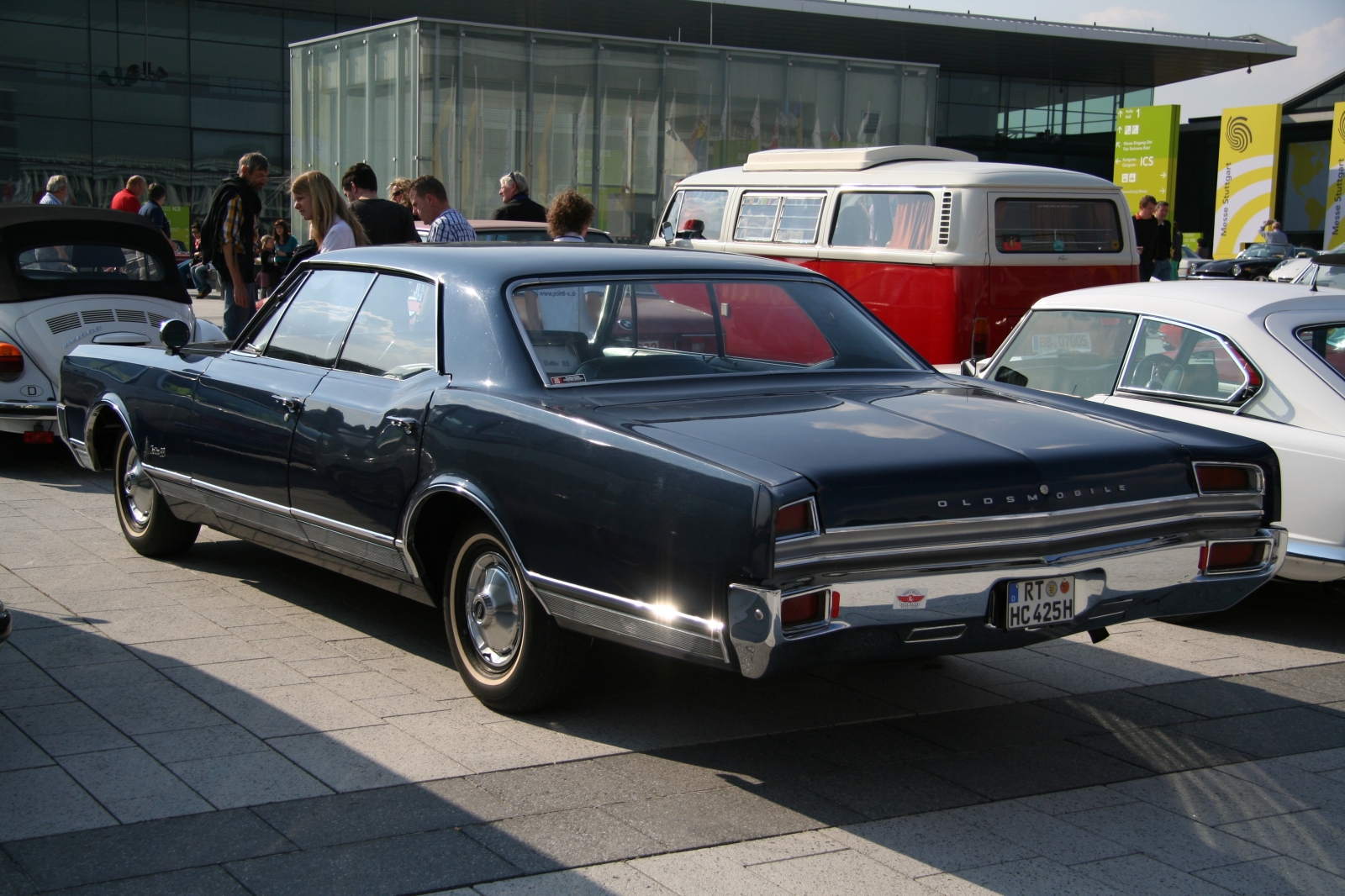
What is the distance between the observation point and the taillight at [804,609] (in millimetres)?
3627

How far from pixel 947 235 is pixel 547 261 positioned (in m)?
6.62

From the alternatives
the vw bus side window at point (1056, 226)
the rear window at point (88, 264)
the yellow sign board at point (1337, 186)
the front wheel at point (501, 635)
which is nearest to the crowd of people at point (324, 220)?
the rear window at point (88, 264)

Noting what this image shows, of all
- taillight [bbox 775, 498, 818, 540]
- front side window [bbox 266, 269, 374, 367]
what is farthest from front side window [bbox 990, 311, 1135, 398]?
taillight [bbox 775, 498, 818, 540]

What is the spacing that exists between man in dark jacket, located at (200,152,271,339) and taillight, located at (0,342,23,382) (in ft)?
5.19

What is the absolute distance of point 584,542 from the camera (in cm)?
409

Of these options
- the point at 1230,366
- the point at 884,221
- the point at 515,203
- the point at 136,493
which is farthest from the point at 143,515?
the point at 884,221

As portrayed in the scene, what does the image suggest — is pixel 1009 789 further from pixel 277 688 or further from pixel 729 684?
pixel 277 688

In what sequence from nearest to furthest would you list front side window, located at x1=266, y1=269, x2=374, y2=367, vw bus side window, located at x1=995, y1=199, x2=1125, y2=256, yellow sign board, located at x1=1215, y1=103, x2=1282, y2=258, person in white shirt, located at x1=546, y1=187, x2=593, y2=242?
Result: front side window, located at x1=266, y1=269, x2=374, y2=367 < person in white shirt, located at x1=546, y1=187, x2=593, y2=242 < vw bus side window, located at x1=995, y1=199, x2=1125, y2=256 < yellow sign board, located at x1=1215, y1=103, x2=1282, y2=258

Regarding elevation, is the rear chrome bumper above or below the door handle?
below

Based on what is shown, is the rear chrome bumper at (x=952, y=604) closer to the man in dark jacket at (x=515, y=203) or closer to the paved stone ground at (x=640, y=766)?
the paved stone ground at (x=640, y=766)

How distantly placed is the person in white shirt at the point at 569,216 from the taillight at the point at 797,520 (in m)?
6.04

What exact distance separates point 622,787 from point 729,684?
1.15 metres

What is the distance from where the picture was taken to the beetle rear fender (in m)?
6.99

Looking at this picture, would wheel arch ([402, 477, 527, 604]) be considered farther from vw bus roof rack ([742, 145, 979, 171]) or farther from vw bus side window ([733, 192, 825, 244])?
vw bus side window ([733, 192, 825, 244])
